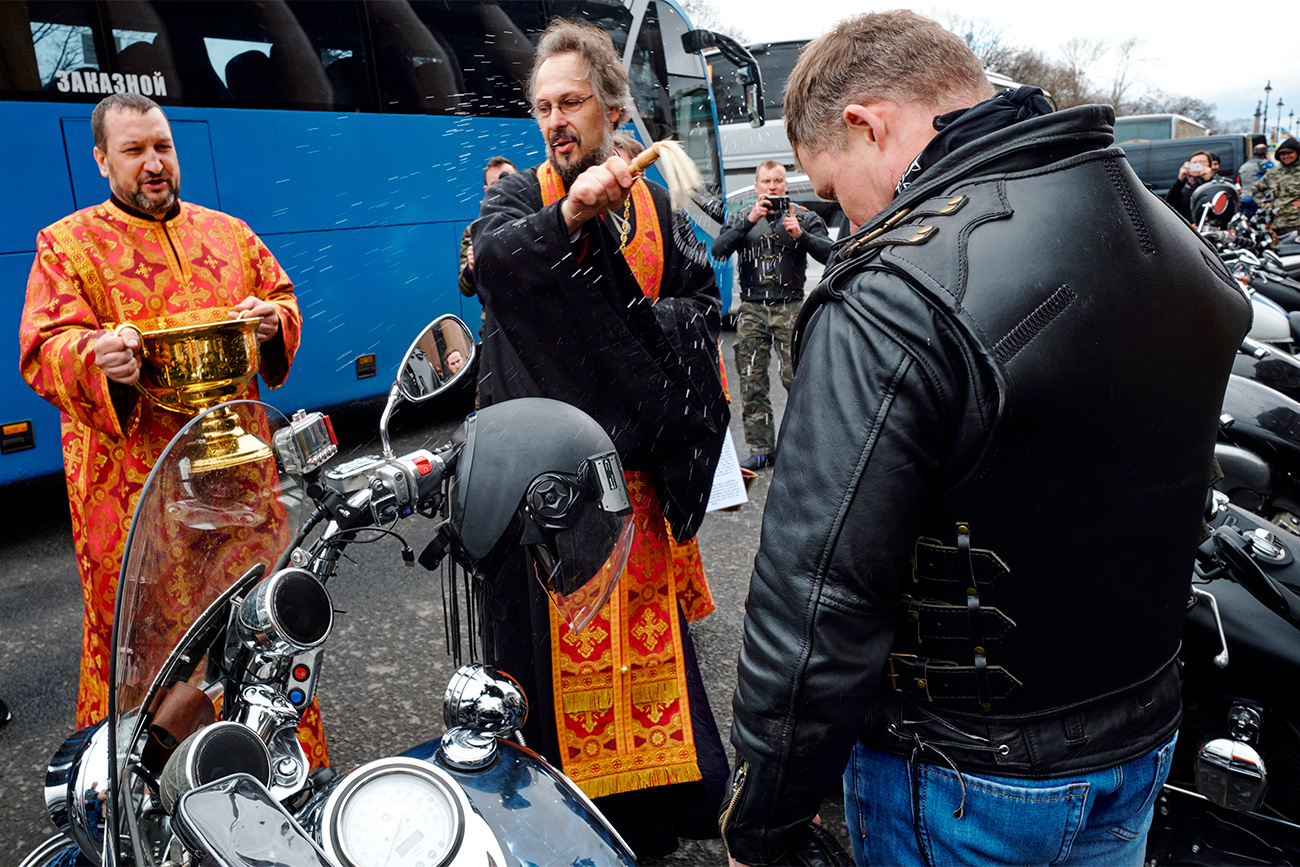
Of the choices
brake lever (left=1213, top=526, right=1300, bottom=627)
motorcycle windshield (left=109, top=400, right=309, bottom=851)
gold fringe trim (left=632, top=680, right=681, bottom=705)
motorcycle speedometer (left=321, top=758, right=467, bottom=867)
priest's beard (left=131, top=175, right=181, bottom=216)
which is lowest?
gold fringe trim (left=632, top=680, right=681, bottom=705)

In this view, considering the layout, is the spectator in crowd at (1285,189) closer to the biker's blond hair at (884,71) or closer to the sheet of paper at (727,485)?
the sheet of paper at (727,485)

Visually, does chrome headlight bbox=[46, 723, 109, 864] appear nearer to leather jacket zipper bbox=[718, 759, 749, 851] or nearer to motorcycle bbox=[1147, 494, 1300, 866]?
leather jacket zipper bbox=[718, 759, 749, 851]

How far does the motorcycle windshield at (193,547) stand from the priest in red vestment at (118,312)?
1.20m

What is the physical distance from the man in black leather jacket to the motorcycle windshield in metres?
0.66

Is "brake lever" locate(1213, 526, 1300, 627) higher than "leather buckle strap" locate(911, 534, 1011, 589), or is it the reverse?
"leather buckle strap" locate(911, 534, 1011, 589)

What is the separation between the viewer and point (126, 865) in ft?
A: 3.16

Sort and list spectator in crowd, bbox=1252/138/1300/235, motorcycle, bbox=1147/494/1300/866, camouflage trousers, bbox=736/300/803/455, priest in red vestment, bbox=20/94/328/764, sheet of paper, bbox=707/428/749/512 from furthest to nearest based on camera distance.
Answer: spectator in crowd, bbox=1252/138/1300/235 < camouflage trousers, bbox=736/300/803/455 < sheet of paper, bbox=707/428/749/512 < priest in red vestment, bbox=20/94/328/764 < motorcycle, bbox=1147/494/1300/866

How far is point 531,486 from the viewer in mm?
1181

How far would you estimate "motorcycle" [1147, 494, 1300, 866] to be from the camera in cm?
199

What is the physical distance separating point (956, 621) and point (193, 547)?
94cm

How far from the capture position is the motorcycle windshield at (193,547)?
3.30 ft

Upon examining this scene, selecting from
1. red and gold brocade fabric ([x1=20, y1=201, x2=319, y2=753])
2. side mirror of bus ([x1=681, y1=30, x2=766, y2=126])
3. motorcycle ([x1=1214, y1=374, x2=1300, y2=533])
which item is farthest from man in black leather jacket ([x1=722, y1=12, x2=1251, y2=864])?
side mirror of bus ([x1=681, y1=30, x2=766, y2=126])

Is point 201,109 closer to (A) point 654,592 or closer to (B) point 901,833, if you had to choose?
(A) point 654,592

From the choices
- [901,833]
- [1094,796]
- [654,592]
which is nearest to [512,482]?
[901,833]
